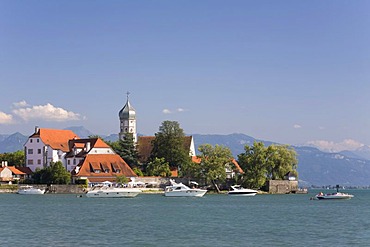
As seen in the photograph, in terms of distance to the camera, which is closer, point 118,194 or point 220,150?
point 118,194

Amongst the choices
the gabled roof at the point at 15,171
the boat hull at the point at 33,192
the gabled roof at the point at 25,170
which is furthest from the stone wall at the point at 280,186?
the gabled roof at the point at 15,171

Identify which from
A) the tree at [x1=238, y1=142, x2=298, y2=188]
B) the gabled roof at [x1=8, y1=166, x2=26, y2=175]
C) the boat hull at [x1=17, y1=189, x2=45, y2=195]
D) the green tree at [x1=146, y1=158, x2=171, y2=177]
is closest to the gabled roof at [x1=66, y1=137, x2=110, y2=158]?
the gabled roof at [x1=8, y1=166, x2=26, y2=175]

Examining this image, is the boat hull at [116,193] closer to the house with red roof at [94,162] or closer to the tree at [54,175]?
the tree at [54,175]

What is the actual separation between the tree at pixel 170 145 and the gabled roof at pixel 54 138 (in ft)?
52.6

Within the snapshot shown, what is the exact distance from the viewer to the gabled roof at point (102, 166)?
115 meters

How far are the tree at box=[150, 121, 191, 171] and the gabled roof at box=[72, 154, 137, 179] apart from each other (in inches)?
336

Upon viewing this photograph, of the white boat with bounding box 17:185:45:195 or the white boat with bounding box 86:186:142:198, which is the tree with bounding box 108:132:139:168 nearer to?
the white boat with bounding box 17:185:45:195

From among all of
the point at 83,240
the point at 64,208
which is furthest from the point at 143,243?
the point at 64,208

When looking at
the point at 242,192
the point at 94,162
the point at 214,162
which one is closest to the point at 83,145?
the point at 94,162

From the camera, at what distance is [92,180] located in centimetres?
11375

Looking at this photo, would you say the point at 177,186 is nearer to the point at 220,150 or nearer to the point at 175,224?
the point at 220,150

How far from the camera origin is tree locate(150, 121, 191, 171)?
125m

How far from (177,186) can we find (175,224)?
5203 centimetres

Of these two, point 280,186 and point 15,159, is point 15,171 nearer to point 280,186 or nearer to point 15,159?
point 15,159
